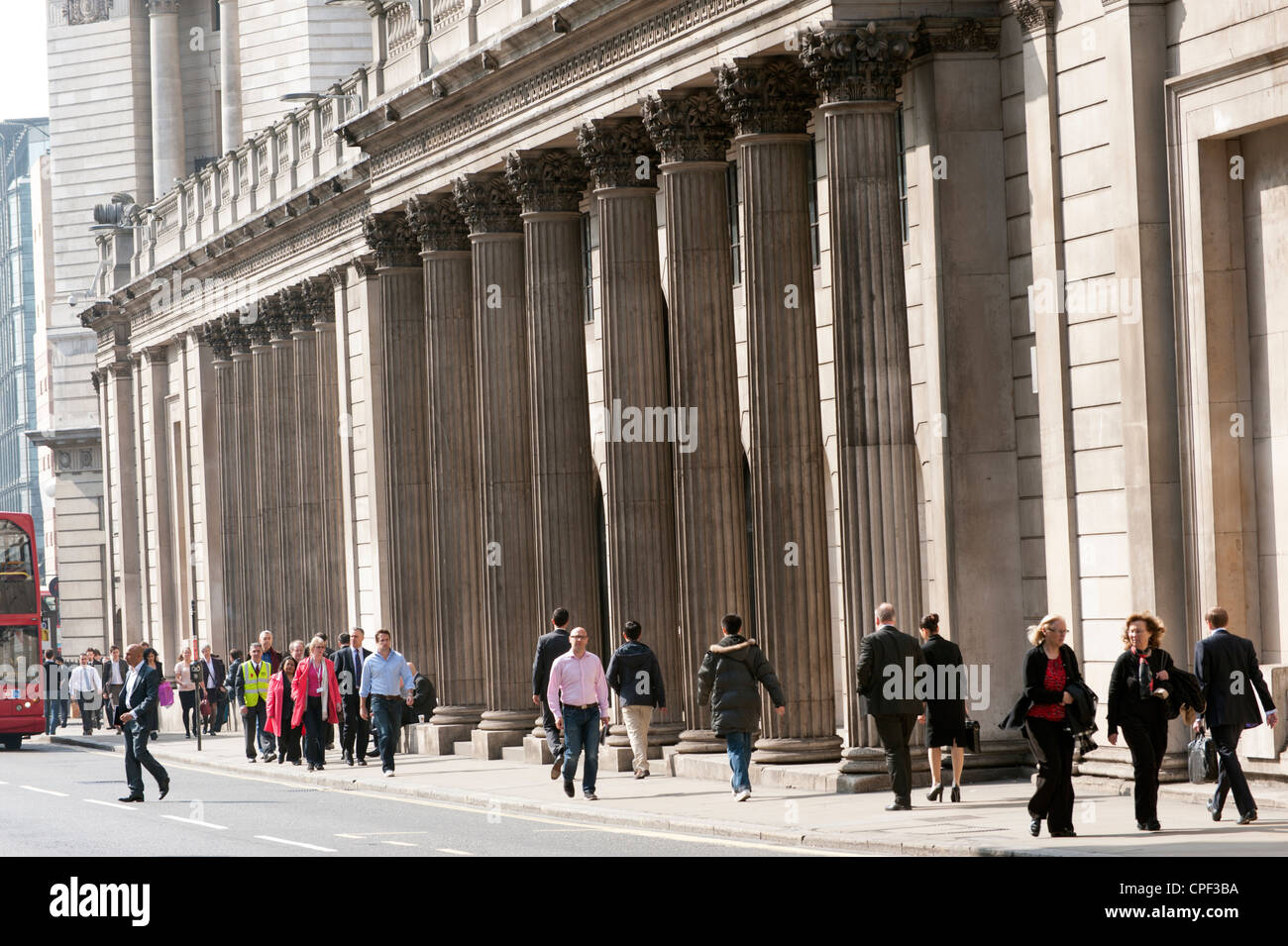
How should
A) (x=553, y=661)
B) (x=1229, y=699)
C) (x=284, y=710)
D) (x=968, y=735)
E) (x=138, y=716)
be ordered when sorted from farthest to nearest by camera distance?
(x=284, y=710), (x=553, y=661), (x=138, y=716), (x=968, y=735), (x=1229, y=699)

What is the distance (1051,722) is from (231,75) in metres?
47.6

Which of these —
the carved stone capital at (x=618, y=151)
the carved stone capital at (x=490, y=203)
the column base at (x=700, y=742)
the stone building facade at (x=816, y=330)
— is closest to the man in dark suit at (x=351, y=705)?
the stone building facade at (x=816, y=330)

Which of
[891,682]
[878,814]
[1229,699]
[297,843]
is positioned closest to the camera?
[1229,699]

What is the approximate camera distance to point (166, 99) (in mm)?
67375

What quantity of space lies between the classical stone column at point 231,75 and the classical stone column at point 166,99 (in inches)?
249

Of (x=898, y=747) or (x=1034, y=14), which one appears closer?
(x=898, y=747)

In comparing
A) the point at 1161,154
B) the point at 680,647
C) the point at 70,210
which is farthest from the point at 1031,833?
the point at 70,210

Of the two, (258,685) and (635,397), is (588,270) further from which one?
(258,685)

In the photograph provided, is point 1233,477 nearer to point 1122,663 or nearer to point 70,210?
point 1122,663

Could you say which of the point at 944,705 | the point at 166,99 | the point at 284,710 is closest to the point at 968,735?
the point at 944,705

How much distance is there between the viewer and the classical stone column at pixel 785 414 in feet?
81.3

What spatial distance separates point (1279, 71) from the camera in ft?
64.3

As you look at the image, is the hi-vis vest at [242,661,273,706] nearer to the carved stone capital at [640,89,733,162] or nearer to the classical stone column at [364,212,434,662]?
the classical stone column at [364,212,434,662]

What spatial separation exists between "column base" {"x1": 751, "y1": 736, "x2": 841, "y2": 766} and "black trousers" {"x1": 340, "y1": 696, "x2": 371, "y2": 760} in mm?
10125
